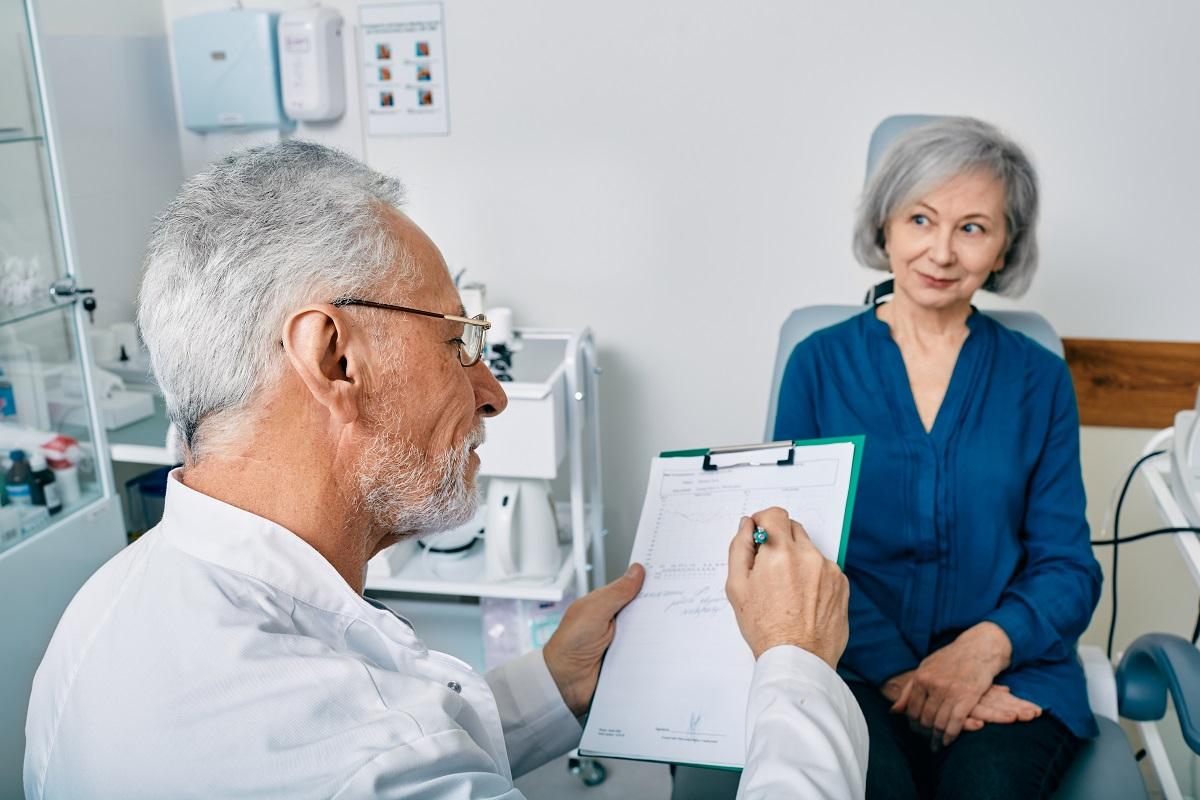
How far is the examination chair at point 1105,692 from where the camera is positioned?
1204 millimetres

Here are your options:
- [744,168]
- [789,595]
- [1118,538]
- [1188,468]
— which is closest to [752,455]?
[789,595]

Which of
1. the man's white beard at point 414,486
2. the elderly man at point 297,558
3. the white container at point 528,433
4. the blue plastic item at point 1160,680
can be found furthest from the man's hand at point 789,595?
the white container at point 528,433

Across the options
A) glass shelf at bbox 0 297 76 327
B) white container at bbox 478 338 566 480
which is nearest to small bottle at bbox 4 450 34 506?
glass shelf at bbox 0 297 76 327

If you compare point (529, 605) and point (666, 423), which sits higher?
point (666, 423)

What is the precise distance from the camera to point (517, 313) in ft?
7.61

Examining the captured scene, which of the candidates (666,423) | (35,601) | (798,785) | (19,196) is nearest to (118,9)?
(19,196)

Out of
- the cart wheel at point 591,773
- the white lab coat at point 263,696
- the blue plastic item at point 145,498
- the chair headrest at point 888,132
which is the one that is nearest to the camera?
the white lab coat at point 263,696

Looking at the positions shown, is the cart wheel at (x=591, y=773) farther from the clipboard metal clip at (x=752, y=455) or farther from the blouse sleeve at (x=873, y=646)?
the clipboard metal clip at (x=752, y=455)

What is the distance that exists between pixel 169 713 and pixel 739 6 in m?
1.79

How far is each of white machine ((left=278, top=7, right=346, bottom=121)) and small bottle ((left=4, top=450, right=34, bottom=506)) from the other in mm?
983

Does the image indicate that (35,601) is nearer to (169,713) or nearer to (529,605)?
(529,605)

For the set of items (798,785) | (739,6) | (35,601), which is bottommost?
(35,601)

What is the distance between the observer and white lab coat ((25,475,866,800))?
71 cm

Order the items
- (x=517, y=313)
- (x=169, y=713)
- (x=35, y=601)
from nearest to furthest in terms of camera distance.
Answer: (x=169, y=713) → (x=35, y=601) → (x=517, y=313)
